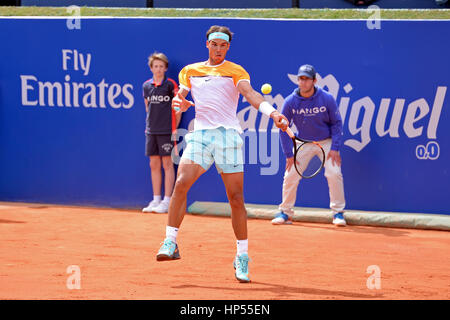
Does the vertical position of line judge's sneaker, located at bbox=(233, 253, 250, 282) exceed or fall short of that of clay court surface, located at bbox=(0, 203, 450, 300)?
it exceeds it

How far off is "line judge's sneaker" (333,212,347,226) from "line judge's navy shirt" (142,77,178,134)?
7.74 ft

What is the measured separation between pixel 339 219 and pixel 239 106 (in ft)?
6.42

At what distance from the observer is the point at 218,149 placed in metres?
5.84

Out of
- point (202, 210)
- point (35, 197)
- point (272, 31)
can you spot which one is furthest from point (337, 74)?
point (35, 197)

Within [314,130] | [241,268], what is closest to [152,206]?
[314,130]

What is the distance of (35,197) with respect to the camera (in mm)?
10578

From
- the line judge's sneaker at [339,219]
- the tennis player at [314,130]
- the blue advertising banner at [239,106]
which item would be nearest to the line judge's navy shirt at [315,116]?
the tennis player at [314,130]

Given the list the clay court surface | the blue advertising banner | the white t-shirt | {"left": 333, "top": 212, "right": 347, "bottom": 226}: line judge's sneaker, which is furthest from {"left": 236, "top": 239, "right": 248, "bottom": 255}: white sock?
the blue advertising banner

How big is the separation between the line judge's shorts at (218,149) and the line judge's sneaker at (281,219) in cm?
319

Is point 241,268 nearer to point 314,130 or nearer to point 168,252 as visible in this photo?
point 168,252

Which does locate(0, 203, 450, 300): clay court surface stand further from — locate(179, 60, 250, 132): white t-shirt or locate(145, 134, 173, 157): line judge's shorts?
locate(179, 60, 250, 132): white t-shirt

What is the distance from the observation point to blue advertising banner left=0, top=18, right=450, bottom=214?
29.8ft

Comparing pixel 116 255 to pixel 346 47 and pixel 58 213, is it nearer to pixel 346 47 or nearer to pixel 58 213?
pixel 58 213

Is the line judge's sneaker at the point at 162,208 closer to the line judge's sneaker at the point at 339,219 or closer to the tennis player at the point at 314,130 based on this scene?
the tennis player at the point at 314,130
